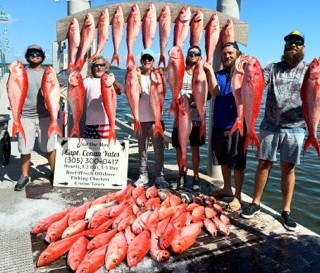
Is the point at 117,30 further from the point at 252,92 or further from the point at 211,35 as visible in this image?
the point at 252,92

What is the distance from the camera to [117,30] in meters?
4.52

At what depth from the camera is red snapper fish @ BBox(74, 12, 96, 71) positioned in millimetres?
4504

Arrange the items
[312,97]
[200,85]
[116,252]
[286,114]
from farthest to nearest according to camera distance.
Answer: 1. [200,85]
2. [286,114]
3. [312,97]
4. [116,252]

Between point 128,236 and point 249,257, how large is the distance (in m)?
1.18

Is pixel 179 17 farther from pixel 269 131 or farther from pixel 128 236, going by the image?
pixel 128 236

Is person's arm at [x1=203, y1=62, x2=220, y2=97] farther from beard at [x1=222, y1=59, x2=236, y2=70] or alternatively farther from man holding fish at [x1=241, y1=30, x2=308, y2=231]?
man holding fish at [x1=241, y1=30, x2=308, y2=231]

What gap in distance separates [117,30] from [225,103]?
174cm

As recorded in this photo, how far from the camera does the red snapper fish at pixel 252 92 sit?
135 inches

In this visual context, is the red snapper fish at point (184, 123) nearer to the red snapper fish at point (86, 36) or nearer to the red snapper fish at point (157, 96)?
the red snapper fish at point (157, 96)

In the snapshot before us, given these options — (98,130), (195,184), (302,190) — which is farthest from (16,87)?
(302,190)

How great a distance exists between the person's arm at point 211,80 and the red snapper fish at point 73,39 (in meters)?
1.78

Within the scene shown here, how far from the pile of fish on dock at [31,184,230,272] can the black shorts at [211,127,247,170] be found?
0.53 meters

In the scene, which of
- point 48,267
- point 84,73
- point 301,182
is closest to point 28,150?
point 84,73

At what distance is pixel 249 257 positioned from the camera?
3.22 meters
